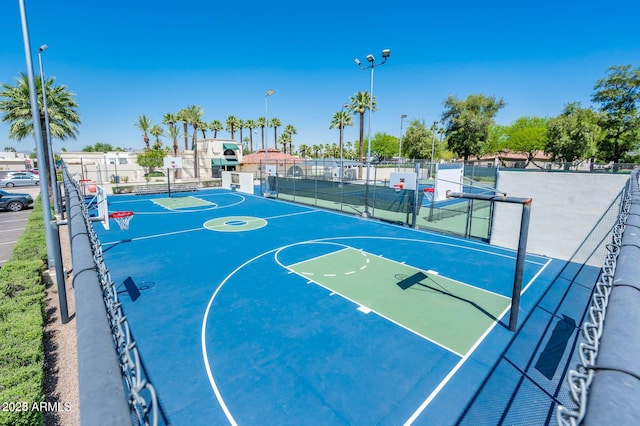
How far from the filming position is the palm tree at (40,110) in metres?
22.0

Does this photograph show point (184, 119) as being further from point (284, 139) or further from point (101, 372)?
point (101, 372)

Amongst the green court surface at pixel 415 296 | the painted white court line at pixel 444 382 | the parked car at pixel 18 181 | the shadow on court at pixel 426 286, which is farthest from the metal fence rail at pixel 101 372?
the parked car at pixel 18 181

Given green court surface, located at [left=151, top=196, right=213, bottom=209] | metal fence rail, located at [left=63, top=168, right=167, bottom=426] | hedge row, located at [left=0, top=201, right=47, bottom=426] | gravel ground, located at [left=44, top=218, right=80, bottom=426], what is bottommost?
gravel ground, located at [left=44, top=218, right=80, bottom=426]

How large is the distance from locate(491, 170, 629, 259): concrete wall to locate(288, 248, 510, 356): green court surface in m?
6.04

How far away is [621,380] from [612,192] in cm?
1577

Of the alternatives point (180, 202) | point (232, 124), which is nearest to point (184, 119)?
point (232, 124)

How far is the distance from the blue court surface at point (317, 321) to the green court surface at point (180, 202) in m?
9.53

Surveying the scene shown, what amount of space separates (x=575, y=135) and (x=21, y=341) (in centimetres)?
5484

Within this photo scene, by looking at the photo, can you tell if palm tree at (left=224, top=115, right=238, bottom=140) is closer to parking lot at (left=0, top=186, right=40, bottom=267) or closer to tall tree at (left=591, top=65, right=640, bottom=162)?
parking lot at (left=0, top=186, right=40, bottom=267)

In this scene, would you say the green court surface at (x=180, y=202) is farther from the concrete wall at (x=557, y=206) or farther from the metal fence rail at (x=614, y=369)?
the metal fence rail at (x=614, y=369)

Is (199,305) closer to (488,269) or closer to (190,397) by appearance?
(190,397)

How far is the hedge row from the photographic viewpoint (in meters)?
4.73

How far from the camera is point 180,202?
95.3 feet

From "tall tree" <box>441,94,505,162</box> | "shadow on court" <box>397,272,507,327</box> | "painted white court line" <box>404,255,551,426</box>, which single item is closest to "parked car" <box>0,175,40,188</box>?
"shadow on court" <box>397,272,507,327</box>
